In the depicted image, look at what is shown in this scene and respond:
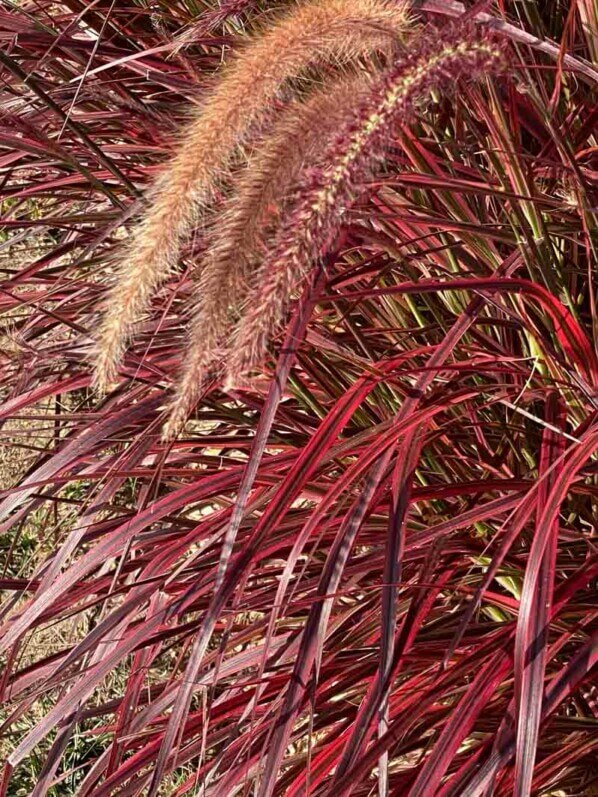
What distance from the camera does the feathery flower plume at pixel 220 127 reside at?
3.72 feet

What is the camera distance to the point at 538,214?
58.4 inches

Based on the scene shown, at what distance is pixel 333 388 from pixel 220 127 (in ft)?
2.52

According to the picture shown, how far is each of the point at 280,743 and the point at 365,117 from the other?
2.39 ft

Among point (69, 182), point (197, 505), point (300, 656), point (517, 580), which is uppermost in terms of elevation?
point (69, 182)

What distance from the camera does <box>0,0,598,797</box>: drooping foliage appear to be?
3.84ft

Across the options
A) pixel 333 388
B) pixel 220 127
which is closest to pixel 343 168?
pixel 220 127

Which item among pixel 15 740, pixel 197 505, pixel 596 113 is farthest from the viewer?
pixel 15 740

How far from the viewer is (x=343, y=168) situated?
107cm

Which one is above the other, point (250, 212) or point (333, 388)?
point (250, 212)

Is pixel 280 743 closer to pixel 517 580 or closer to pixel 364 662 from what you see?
pixel 364 662

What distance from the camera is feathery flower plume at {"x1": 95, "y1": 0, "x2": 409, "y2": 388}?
44.7 inches

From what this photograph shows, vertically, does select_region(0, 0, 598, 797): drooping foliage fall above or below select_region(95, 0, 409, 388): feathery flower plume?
below

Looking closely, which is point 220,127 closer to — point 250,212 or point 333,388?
point 250,212

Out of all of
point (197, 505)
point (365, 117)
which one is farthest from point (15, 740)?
point (365, 117)
